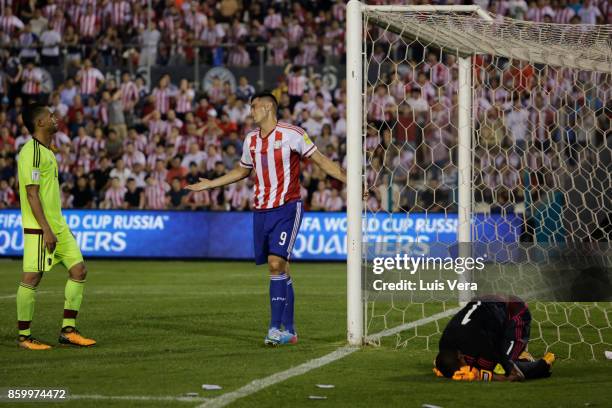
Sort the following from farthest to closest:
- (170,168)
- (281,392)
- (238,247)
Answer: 1. (170,168)
2. (238,247)
3. (281,392)

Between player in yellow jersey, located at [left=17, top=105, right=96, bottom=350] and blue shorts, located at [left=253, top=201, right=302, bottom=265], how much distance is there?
56.3 inches

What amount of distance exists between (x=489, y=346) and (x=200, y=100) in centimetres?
1919

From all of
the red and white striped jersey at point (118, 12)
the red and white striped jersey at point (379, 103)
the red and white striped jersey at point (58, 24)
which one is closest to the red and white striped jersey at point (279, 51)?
the red and white striped jersey at point (379, 103)

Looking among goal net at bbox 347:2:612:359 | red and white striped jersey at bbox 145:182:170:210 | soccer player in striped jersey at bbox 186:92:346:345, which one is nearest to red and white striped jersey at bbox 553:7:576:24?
goal net at bbox 347:2:612:359

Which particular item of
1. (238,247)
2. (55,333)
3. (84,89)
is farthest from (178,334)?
(84,89)

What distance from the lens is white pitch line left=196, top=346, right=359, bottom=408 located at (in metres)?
6.33

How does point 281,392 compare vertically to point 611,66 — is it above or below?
below

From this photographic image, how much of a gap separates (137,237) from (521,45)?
42.3 ft

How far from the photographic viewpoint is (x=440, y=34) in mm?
Answer: 10023

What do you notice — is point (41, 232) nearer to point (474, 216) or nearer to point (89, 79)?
point (474, 216)

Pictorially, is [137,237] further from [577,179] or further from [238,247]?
[577,179]

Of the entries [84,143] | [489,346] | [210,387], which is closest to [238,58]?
[84,143]

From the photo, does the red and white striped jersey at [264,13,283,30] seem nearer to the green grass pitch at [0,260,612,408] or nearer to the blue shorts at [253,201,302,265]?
the green grass pitch at [0,260,612,408]

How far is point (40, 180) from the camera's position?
8906 millimetres
